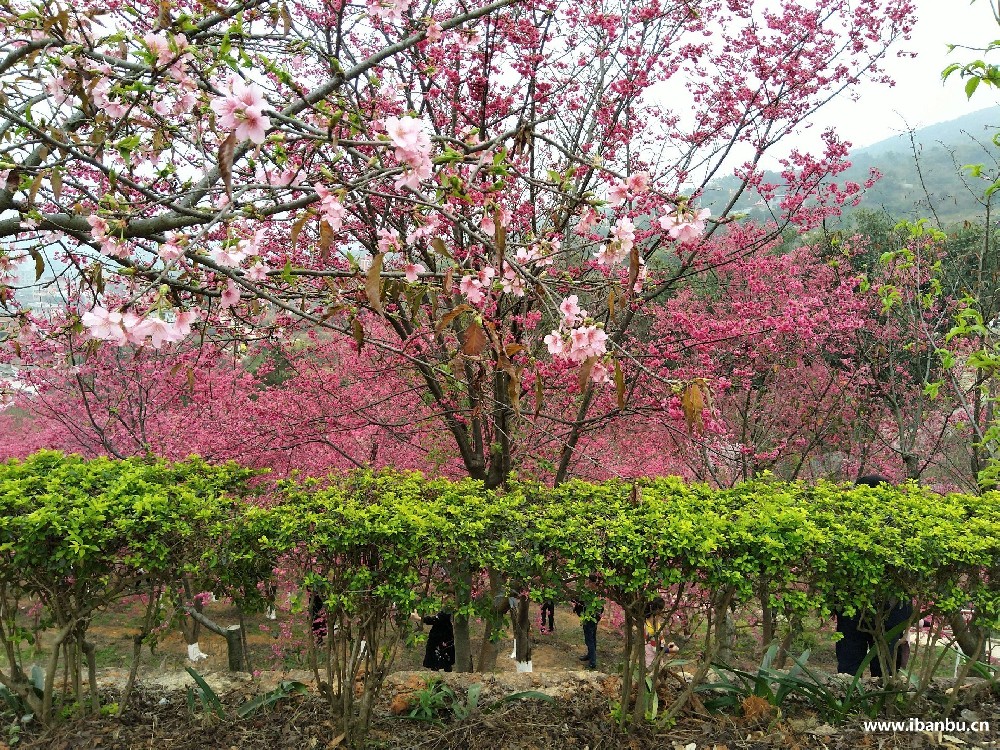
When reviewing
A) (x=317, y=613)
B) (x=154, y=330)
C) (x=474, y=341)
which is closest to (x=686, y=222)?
(x=474, y=341)

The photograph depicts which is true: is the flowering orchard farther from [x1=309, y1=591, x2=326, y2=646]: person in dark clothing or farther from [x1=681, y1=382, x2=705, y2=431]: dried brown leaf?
[x1=309, y1=591, x2=326, y2=646]: person in dark clothing

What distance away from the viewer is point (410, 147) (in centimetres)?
193

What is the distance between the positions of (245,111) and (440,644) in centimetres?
459

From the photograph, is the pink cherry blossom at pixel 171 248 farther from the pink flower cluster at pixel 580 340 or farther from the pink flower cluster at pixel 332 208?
the pink flower cluster at pixel 580 340

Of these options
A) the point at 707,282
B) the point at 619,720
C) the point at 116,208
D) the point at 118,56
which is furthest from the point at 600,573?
the point at 707,282

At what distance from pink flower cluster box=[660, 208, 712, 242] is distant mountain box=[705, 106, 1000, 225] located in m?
2.30

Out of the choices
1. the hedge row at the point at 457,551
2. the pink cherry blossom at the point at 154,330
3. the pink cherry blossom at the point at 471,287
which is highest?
the pink cherry blossom at the point at 471,287

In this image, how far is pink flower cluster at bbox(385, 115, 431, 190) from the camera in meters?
1.92

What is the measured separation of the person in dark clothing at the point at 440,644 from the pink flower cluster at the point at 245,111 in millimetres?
4292

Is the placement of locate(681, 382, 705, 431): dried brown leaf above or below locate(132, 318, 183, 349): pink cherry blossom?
below

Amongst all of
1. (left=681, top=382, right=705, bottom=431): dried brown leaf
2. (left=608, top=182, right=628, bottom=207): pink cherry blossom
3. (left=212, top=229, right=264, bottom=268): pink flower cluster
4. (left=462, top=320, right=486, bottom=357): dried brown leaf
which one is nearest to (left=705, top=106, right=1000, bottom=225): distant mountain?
(left=608, top=182, right=628, bottom=207): pink cherry blossom

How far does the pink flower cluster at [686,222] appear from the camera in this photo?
210 centimetres

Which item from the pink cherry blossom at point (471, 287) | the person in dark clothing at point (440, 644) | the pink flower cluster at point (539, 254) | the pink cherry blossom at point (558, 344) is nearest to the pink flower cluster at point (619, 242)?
the pink flower cluster at point (539, 254)

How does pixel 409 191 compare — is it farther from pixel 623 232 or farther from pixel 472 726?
pixel 472 726
